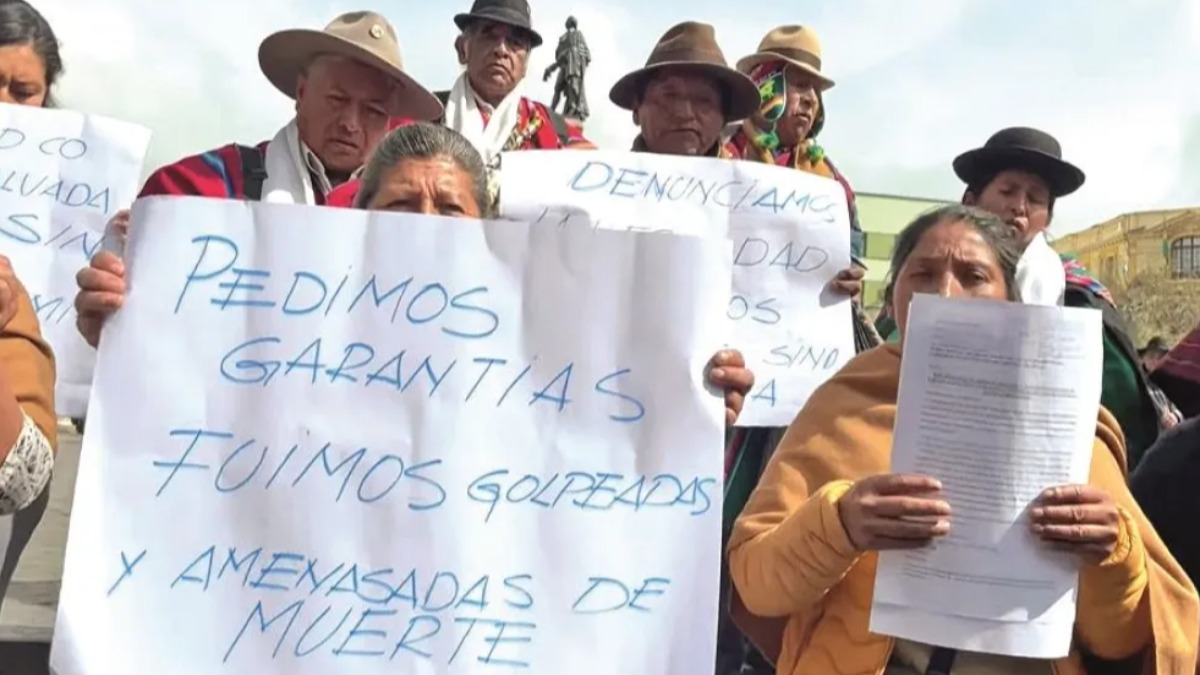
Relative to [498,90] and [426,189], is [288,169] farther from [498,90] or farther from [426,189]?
[498,90]

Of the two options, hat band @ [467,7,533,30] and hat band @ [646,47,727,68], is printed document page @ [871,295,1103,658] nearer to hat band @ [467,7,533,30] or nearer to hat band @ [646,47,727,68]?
hat band @ [646,47,727,68]

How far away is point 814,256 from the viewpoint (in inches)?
141

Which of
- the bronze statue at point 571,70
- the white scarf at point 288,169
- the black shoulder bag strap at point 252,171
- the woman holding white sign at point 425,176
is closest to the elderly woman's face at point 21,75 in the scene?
the black shoulder bag strap at point 252,171

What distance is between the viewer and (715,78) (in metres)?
4.09

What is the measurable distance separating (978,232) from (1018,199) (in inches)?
72.7

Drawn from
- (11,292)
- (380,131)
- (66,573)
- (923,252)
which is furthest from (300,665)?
(380,131)

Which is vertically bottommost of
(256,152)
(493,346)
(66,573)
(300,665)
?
(300,665)

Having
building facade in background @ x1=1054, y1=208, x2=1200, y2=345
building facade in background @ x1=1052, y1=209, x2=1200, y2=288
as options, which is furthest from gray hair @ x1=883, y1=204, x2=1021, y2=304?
building facade in background @ x1=1052, y1=209, x2=1200, y2=288

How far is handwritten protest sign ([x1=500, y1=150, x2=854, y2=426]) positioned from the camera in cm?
343

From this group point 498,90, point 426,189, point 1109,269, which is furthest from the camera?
point 1109,269

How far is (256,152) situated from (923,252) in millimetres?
1840

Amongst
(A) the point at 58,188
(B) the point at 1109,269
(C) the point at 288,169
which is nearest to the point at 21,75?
(A) the point at 58,188

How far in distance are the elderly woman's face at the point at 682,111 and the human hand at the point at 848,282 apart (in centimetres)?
68

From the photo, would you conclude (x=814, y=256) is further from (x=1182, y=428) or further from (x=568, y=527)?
(x=568, y=527)
